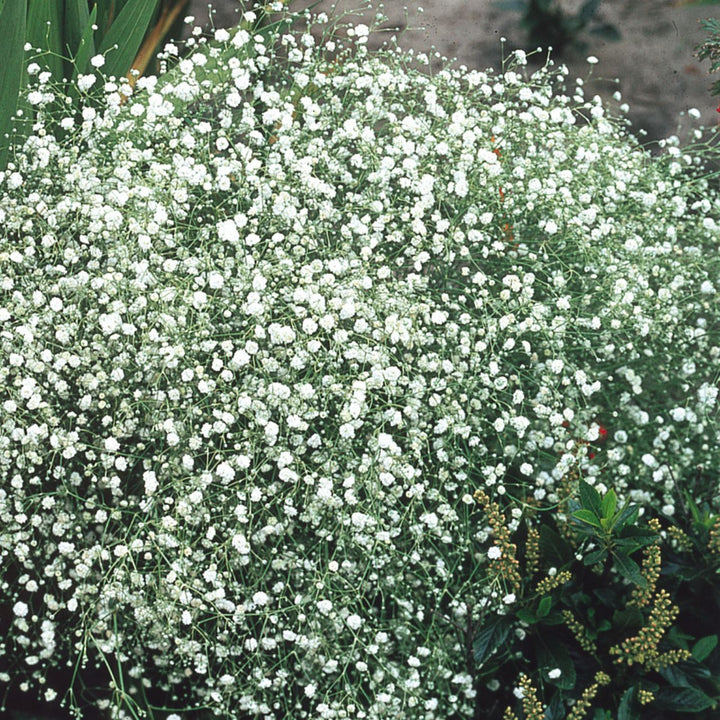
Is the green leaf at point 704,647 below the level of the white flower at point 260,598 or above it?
above

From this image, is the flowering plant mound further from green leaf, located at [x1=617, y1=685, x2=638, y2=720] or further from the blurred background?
the blurred background

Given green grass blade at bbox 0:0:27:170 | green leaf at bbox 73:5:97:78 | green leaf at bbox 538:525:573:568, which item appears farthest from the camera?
green leaf at bbox 73:5:97:78

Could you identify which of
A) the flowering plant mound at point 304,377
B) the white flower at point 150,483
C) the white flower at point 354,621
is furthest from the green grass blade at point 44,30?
the white flower at point 354,621

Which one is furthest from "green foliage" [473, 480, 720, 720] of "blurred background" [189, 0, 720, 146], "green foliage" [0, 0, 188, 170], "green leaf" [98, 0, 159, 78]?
"blurred background" [189, 0, 720, 146]

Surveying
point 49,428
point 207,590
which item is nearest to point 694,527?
point 207,590

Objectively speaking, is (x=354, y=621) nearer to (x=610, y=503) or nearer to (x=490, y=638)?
(x=490, y=638)

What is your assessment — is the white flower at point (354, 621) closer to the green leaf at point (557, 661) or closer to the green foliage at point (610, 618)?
the green foliage at point (610, 618)

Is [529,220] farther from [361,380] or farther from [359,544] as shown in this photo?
[359,544]
